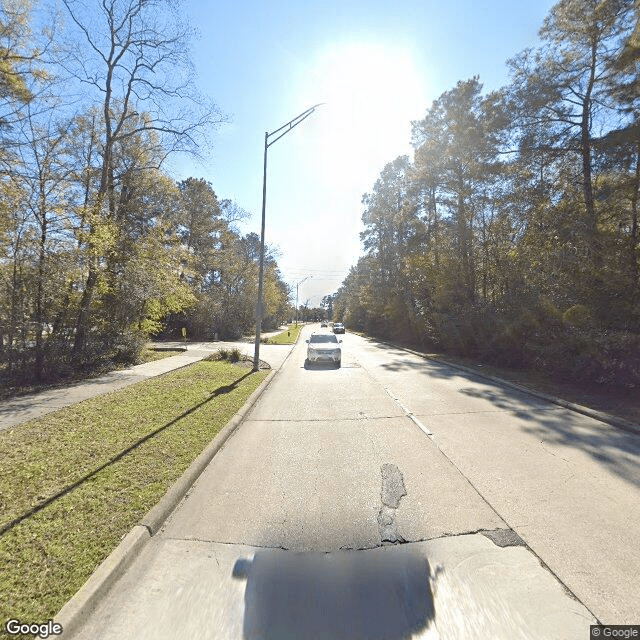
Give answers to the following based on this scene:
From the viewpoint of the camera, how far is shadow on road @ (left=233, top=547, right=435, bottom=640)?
2.27 m

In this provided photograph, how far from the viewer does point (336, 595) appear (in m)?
2.55

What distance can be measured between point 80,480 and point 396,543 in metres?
→ 3.76

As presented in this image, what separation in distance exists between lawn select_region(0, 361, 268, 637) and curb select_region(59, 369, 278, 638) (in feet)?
0.28

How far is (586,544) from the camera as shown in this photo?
123 inches

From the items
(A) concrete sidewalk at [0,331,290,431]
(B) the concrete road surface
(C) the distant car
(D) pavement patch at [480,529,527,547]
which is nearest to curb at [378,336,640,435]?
(B) the concrete road surface

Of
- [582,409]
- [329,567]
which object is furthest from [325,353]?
[329,567]

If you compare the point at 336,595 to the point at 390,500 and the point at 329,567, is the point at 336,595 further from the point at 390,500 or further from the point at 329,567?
the point at 390,500

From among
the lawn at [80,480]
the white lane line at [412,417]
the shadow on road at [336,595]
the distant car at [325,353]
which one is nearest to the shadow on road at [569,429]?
the white lane line at [412,417]

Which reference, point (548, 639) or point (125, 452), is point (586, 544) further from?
point (125, 452)

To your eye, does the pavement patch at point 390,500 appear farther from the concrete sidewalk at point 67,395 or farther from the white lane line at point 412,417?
the concrete sidewalk at point 67,395

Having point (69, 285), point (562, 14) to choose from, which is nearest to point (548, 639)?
point (69, 285)

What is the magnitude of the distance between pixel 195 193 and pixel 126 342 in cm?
2561

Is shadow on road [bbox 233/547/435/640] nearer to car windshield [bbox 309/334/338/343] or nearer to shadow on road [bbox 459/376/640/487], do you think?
shadow on road [bbox 459/376/640/487]

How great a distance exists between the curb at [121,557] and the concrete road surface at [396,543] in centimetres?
8
